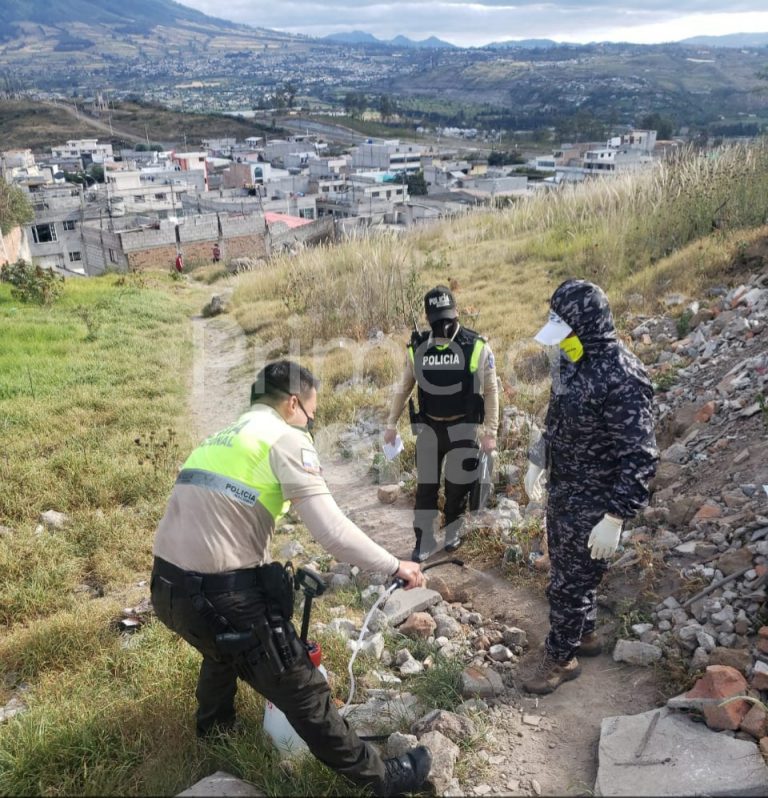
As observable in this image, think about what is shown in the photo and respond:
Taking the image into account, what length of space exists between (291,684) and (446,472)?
2.19 metres

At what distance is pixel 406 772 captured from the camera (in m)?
2.25

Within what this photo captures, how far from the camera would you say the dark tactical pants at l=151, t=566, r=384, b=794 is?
213cm

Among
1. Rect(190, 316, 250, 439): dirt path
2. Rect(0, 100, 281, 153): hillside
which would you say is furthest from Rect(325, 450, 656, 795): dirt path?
Rect(0, 100, 281, 153): hillside

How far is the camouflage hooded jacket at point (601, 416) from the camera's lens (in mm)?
2455

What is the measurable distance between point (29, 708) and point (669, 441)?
160 inches

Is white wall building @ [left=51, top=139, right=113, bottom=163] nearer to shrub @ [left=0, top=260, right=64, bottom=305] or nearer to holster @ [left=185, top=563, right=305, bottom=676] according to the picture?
shrub @ [left=0, top=260, right=64, bottom=305]

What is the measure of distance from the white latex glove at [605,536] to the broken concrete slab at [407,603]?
1.12 metres

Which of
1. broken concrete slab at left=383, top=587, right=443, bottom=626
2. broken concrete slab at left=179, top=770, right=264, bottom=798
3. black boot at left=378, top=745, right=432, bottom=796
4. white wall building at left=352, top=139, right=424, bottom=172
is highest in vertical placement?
white wall building at left=352, top=139, right=424, bottom=172

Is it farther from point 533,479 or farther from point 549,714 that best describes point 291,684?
point 533,479

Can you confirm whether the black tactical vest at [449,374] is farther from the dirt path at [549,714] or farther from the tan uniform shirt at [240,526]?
the tan uniform shirt at [240,526]

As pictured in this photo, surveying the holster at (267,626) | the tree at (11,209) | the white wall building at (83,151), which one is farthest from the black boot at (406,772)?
the white wall building at (83,151)

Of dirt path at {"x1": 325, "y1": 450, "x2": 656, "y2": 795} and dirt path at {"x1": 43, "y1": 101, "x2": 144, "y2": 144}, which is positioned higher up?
dirt path at {"x1": 43, "y1": 101, "x2": 144, "y2": 144}

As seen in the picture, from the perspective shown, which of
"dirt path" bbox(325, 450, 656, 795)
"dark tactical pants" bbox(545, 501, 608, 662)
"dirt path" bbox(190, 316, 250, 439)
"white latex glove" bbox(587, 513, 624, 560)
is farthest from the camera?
"dirt path" bbox(190, 316, 250, 439)

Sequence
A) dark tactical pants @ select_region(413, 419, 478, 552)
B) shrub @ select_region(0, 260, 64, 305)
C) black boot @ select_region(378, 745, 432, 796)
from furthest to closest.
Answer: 1. shrub @ select_region(0, 260, 64, 305)
2. dark tactical pants @ select_region(413, 419, 478, 552)
3. black boot @ select_region(378, 745, 432, 796)
